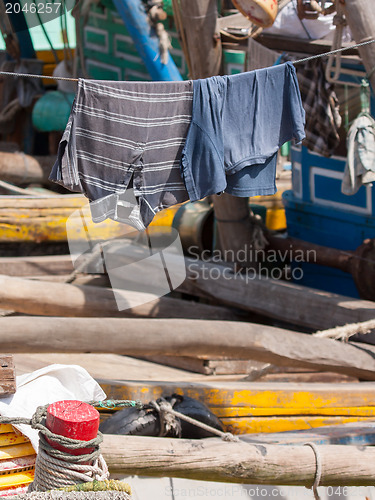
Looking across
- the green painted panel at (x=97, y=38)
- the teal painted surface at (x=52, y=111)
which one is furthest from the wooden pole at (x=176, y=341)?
the green painted panel at (x=97, y=38)

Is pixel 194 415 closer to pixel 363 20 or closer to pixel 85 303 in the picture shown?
pixel 85 303

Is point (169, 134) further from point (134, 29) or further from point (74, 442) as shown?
point (134, 29)

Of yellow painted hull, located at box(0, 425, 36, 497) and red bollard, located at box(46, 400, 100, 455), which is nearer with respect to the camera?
red bollard, located at box(46, 400, 100, 455)

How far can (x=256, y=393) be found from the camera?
4.76 m

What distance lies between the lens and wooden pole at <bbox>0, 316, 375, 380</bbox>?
4.39 meters

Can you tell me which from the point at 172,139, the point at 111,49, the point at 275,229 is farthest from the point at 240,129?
the point at 111,49

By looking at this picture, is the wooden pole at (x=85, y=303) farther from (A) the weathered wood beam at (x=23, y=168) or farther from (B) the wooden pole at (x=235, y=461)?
(A) the weathered wood beam at (x=23, y=168)

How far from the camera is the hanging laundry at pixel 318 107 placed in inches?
249

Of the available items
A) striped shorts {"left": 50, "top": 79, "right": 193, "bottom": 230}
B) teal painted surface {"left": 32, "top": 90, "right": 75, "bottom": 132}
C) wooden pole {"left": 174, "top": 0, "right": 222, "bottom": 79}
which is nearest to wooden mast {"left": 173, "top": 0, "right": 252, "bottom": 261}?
wooden pole {"left": 174, "top": 0, "right": 222, "bottom": 79}

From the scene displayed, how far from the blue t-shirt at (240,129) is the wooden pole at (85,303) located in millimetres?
1904

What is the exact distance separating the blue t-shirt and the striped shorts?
88 mm

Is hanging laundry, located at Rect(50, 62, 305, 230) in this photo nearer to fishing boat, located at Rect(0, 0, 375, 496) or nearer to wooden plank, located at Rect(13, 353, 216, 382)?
fishing boat, located at Rect(0, 0, 375, 496)

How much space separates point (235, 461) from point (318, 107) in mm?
3888

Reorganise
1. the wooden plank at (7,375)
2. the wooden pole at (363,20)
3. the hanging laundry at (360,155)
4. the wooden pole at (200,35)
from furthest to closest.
Result: 1. the wooden pole at (200,35)
2. the hanging laundry at (360,155)
3. the wooden pole at (363,20)
4. the wooden plank at (7,375)
